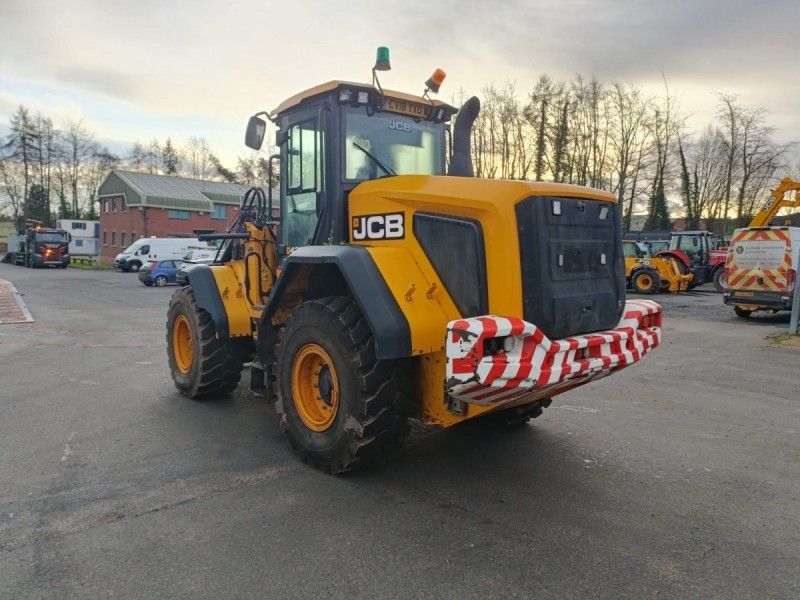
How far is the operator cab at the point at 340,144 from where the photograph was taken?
16.3 feet

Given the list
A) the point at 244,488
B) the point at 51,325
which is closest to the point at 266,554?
the point at 244,488

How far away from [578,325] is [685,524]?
Answer: 1358 mm

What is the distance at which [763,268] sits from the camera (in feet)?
50.0

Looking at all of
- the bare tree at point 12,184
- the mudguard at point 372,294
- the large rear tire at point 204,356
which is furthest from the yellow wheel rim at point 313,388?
the bare tree at point 12,184

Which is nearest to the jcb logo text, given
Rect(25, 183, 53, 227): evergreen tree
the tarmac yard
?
the tarmac yard

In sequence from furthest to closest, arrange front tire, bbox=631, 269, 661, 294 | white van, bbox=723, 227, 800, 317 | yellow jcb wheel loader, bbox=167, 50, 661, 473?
front tire, bbox=631, 269, 661, 294 < white van, bbox=723, 227, 800, 317 < yellow jcb wheel loader, bbox=167, 50, 661, 473

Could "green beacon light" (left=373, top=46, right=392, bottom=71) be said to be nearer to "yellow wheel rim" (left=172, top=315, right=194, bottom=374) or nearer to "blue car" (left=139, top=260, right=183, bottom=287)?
"yellow wheel rim" (left=172, top=315, right=194, bottom=374)

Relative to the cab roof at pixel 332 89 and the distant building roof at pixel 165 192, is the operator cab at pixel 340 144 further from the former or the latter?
the distant building roof at pixel 165 192

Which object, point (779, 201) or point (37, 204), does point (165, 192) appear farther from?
point (779, 201)

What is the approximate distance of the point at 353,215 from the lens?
4.90m

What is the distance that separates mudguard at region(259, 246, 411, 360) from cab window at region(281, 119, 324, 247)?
0.69 meters

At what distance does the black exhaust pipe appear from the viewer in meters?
4.86

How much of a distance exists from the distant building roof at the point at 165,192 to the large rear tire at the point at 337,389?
46971mm

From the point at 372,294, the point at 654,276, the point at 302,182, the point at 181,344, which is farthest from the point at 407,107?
the point at 654,276
